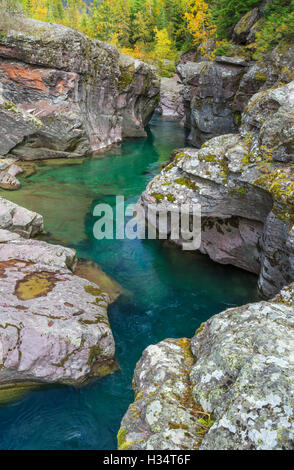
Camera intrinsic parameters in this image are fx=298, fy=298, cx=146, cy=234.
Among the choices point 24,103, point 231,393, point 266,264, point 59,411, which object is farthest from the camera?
point 24,103

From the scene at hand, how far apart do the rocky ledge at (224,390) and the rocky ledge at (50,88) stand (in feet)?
64.3

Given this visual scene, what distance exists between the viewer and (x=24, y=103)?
69.5 feet

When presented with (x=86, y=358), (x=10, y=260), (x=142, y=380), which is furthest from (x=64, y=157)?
(x=142, y=380)

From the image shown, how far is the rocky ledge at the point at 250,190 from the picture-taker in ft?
25.7

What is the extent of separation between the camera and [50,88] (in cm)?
2141

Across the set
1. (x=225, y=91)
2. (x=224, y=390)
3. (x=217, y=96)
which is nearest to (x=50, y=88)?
(x=217, y=96)

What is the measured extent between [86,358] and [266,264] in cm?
540

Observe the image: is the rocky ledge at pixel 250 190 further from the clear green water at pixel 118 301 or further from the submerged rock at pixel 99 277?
the submerged rock at pixel 99 277

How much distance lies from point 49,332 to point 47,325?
0.19 meters

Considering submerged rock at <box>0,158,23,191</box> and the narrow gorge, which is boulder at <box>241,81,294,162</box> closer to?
the narrow gorge

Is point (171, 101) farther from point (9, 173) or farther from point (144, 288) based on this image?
point (144, 288)

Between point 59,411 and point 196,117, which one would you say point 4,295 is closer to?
point 59,411

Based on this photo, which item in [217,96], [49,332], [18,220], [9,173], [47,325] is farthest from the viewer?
[217,96]

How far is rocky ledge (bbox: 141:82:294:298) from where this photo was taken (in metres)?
7.83
